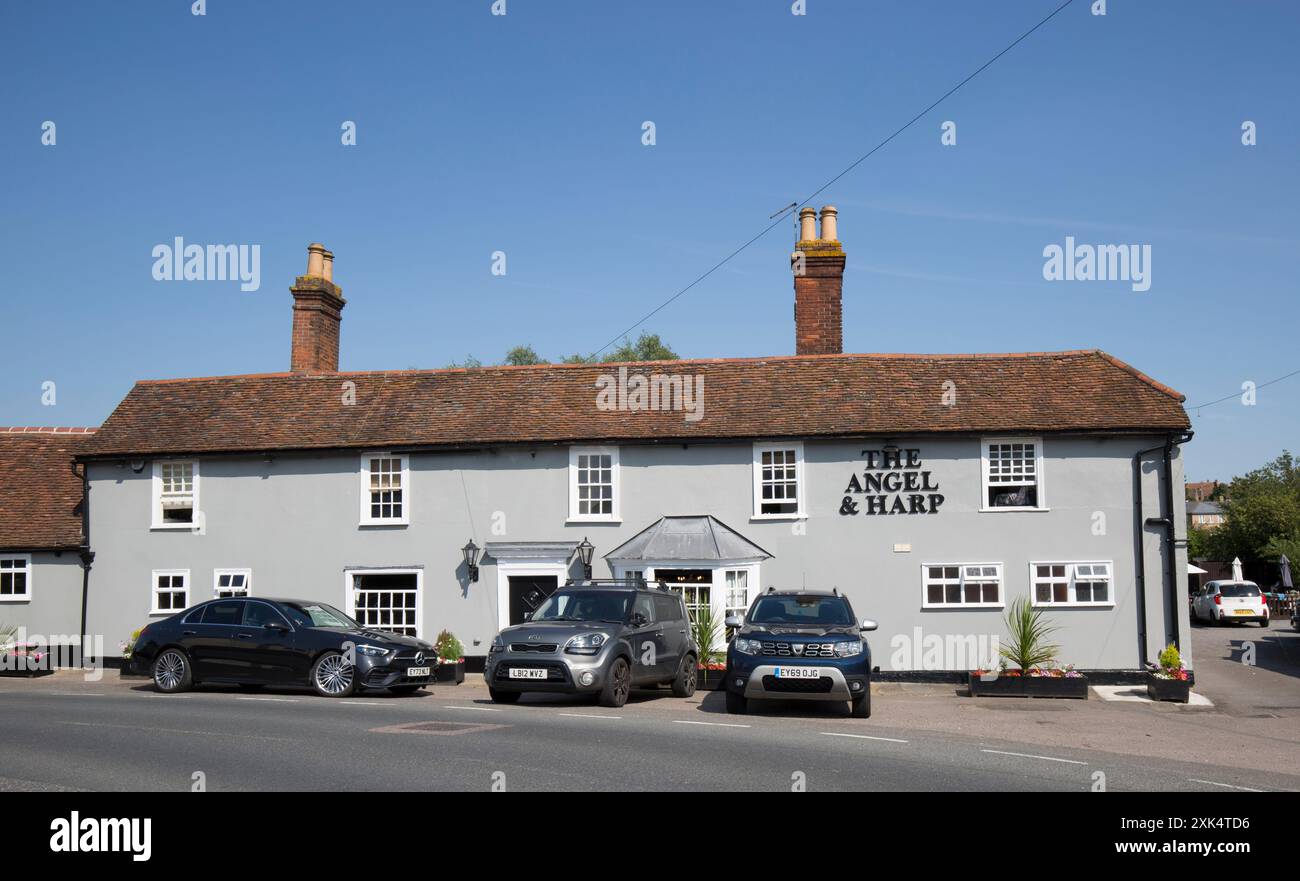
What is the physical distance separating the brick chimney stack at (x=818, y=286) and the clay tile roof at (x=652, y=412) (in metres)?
0.65

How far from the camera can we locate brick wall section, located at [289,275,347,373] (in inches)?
1111

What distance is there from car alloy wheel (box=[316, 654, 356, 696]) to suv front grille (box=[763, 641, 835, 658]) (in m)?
6.58

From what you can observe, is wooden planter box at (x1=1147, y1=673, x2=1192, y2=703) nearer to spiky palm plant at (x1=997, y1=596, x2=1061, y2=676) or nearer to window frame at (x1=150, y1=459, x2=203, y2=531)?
spiky palm plant at (x1=997, y1=596, x2=1061, y2=676)

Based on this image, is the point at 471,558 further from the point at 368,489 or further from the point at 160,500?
the point at 160,500

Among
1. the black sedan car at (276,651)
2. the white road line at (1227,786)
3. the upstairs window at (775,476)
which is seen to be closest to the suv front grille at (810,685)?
the white road line at (1227,786)

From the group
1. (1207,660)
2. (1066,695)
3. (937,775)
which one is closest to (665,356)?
(1207,660)

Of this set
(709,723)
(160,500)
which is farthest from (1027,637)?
(160,500)

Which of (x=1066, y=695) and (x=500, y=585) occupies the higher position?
(x=500, y=585)

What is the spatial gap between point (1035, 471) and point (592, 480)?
9088mm

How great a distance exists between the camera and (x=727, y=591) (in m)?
23.2

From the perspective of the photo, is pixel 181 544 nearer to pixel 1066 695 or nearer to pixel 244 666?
pixel 244 666

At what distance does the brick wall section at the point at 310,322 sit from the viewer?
28.2 metres
